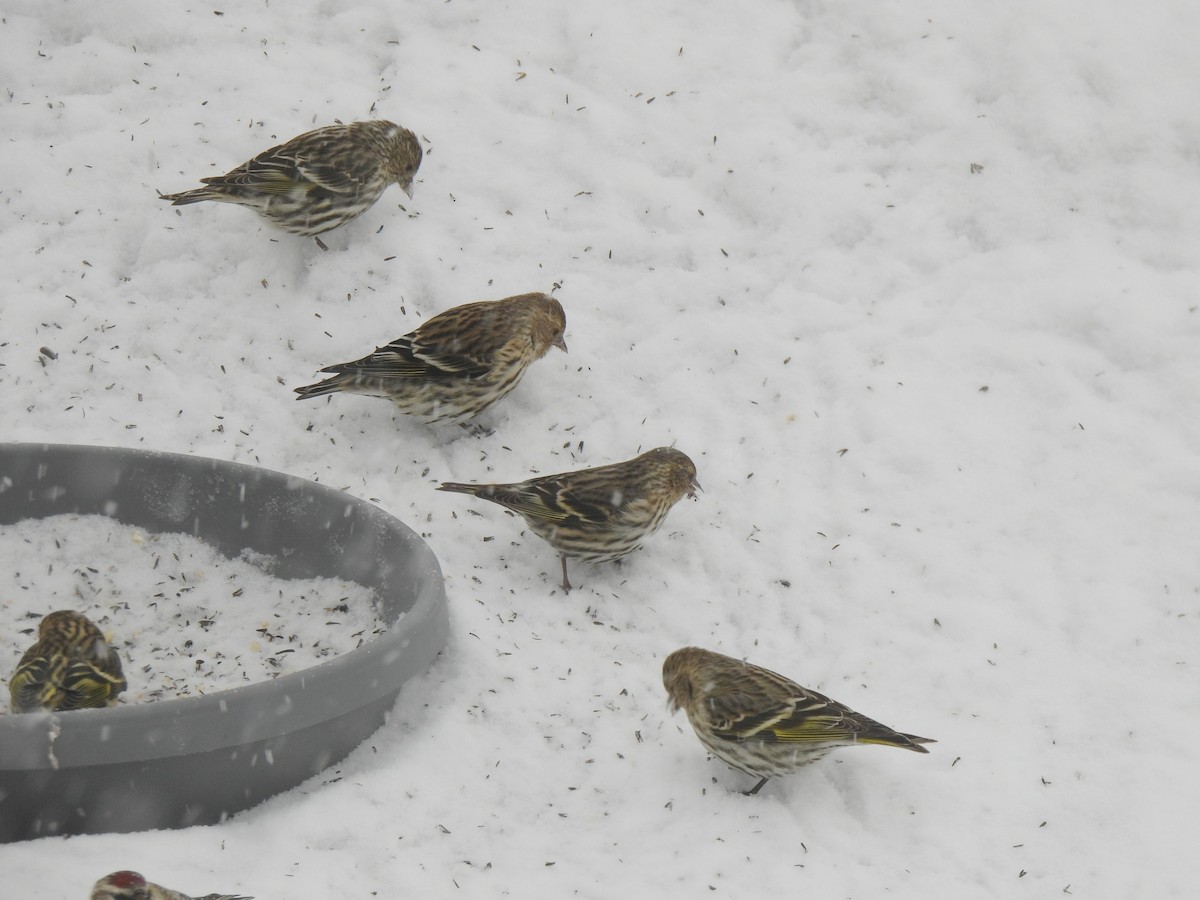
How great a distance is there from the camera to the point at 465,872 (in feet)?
13.6

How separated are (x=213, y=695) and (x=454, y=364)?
230 cm

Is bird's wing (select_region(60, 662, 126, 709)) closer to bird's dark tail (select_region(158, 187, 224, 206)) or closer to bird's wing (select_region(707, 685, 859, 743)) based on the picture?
bird's wing (select_region(707, 685, 859, 743))

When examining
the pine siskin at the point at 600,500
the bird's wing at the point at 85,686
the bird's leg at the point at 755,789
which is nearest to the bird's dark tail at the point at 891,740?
the bird's leg at the point at 755,789

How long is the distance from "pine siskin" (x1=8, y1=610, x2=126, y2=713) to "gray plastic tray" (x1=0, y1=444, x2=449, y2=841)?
0.41 m

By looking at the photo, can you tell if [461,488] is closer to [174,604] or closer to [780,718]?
[174,604]

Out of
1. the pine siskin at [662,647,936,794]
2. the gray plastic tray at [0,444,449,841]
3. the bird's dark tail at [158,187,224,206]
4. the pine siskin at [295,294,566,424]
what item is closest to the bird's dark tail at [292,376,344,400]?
the pine siskin at [295,294,566,424]

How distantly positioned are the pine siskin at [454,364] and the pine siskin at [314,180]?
0.97 meters

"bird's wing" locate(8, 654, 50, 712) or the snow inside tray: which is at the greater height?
"bird's wing" locate(8, 654, 50, 712)

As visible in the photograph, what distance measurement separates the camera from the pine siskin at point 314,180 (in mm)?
6543

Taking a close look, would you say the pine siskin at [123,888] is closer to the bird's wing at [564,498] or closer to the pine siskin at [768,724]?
the pine siskin at [768,724]

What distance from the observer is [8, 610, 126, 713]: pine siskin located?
4.31 meters

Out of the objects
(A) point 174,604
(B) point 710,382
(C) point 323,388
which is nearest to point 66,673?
(A) point 174,604

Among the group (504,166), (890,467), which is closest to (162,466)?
(504,166)

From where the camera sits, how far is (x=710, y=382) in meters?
6.31
